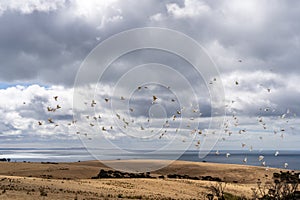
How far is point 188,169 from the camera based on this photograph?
252ft

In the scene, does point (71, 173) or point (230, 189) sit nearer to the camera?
point (230, 189)

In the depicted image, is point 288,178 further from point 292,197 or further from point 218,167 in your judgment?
point 218,167

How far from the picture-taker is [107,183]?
135 feet

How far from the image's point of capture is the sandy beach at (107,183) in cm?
2937

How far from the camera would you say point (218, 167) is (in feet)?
248

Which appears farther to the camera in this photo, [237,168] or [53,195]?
[237,168]

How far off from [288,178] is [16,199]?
2077cm

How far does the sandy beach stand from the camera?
2937 cm

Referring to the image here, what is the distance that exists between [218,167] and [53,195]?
53.2 meters

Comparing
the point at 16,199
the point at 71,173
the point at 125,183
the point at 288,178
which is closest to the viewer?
the point at 16,199

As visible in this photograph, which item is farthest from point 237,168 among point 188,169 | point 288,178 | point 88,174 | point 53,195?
point 53,195

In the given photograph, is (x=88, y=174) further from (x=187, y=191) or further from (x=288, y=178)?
(x=288, y=178)

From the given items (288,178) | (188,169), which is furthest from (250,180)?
(288,178)

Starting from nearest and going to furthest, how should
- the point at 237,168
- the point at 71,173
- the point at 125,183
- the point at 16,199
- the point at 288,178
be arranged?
the point at 16,199
the point at 288,178
the point at 125,183
the point at 71,173
the point at 237,168
